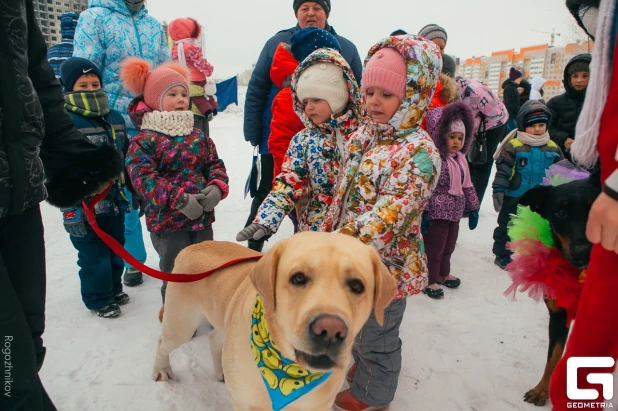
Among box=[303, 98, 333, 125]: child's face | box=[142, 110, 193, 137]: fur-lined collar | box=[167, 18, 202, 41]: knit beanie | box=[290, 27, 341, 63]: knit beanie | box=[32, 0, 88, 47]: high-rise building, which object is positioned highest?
box=[32, 0, 88, 47]: high-rise building

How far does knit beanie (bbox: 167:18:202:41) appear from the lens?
522 centimetres

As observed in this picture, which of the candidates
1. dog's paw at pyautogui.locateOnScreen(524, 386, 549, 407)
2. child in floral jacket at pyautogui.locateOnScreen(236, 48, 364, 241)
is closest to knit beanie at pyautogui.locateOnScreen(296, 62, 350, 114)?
child in floral jacket at pyautogui.locateOnScreen(236, 48, 364, 241)

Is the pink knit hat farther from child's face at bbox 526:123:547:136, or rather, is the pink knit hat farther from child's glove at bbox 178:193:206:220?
child's face at bbox 526:123:547:136

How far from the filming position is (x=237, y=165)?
390 inches

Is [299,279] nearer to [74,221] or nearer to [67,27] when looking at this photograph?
[74,221]

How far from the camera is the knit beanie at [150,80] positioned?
3053 millimetres

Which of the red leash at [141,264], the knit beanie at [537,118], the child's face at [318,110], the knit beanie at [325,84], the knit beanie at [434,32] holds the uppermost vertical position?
the knit beanie at [434,32]

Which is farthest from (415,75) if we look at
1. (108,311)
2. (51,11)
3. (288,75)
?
(51,11)

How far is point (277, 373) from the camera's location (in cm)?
158

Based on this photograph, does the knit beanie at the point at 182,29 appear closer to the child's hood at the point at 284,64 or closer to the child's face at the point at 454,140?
the child's hood at the point at 284,64

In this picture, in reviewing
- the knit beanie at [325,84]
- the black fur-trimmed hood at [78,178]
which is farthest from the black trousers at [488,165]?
the black fur-trimmed hood at [78,178]

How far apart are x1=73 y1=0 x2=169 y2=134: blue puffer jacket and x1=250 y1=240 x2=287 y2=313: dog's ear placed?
303 cm

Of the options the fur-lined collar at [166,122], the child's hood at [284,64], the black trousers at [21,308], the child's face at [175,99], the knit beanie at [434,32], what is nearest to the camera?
the black trousers at [21,308]

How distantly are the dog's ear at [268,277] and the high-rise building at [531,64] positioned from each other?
24.1 metres
